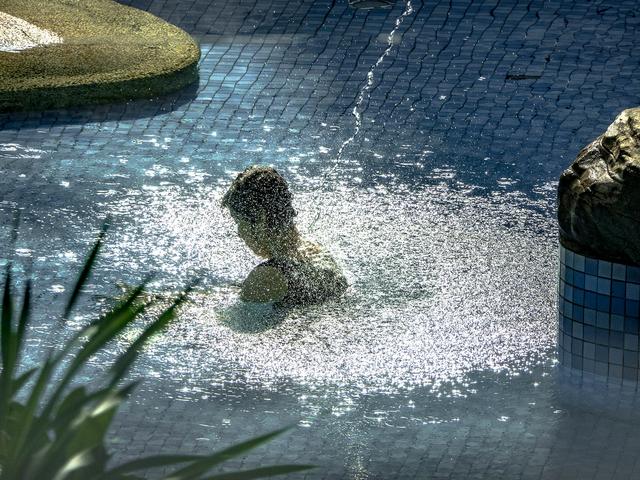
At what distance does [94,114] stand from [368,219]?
2.97 meters


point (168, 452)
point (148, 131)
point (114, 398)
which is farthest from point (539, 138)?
point (114, 398)

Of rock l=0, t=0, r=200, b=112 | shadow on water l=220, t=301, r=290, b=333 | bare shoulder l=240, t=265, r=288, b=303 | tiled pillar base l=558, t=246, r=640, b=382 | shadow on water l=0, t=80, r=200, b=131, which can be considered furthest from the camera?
rock l=0, t=0, r=200, b=112

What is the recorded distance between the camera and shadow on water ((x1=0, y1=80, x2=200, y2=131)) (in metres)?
9.43

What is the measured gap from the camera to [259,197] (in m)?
5.99

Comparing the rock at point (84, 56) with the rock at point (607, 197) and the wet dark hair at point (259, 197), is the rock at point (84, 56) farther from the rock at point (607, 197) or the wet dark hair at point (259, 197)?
the rock at point (607, 197)

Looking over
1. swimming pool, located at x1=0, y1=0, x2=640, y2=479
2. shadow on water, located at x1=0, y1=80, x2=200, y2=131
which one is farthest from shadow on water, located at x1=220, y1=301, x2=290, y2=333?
shadow on water, located at x1=0, y1=80, x2=200, y2=131

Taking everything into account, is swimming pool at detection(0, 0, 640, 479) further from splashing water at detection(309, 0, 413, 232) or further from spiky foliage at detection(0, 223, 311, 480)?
spiky foliage at detection(0, 223, 311, 480)

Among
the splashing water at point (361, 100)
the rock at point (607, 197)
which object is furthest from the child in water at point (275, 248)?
the rock at point (607, 197)

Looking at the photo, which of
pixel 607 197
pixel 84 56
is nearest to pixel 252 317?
pixel 607 197

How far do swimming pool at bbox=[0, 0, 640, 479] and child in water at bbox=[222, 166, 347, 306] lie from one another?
4.6 inches

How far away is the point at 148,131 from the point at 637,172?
5.06 m

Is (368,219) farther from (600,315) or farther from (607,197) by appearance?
(607,197)

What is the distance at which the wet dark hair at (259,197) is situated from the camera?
19.6ft

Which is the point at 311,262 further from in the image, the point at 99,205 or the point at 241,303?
the point at 99,205
